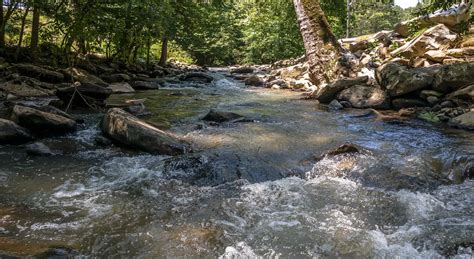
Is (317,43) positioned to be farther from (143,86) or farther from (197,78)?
(197,78)

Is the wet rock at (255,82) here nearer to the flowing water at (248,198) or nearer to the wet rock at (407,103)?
the wet rock at (407,103)

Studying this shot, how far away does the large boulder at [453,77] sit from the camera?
26.7 ft

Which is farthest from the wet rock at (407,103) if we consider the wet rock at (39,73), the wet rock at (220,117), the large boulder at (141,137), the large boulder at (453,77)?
the wet rock at (39,73)

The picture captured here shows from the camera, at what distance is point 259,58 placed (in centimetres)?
3253

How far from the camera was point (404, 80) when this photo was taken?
28.6 ft

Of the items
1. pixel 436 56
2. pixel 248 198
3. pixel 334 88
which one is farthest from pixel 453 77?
pixel 248 198

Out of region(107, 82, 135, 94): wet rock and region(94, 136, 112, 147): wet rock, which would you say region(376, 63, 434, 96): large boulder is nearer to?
region(94, 136, 112, 147): wet rock

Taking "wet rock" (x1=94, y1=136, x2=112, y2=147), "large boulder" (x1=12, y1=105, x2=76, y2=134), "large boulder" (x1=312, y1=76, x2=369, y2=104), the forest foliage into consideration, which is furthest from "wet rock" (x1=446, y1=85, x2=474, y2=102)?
"large boulder" (x1=12, y1=105, x2=76, y2=134)

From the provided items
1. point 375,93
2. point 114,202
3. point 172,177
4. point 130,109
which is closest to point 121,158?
point 172,177

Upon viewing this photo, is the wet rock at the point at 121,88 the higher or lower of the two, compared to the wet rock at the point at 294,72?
lower

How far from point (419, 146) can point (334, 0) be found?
15.3 metres

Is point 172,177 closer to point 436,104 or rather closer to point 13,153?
point 13,153

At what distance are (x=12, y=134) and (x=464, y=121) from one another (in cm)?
763

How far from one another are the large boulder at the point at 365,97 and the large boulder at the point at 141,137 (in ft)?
17.2
